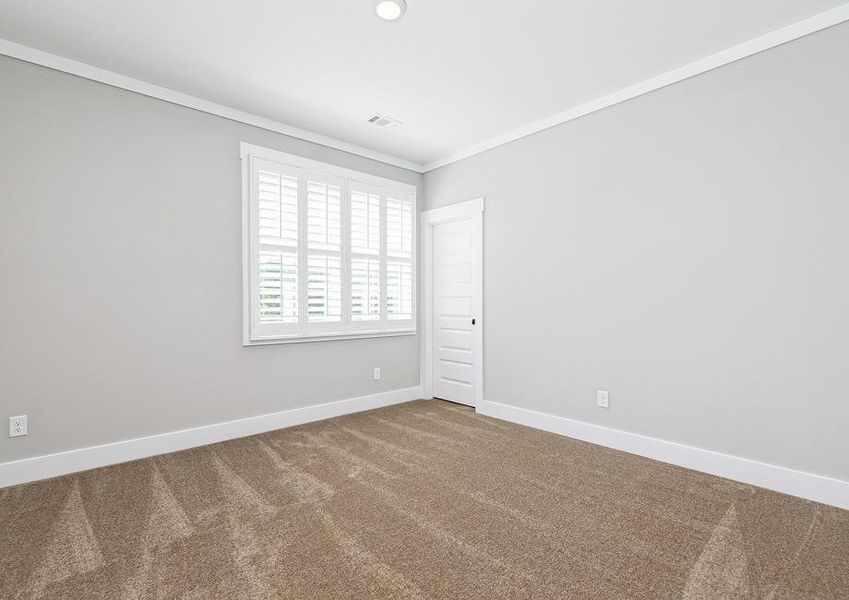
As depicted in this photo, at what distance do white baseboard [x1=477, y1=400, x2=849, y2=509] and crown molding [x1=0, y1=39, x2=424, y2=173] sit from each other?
316cm

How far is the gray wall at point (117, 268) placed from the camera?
268 cm

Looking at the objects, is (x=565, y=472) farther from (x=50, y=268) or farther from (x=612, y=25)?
(x=50, y=268)

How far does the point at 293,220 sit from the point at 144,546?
8.69 feet

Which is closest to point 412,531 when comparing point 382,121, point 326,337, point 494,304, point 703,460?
point 703,460

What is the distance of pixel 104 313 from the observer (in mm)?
2947

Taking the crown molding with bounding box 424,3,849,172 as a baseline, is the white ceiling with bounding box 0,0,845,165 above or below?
above

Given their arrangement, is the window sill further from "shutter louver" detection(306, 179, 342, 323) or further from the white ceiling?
the white ceiling

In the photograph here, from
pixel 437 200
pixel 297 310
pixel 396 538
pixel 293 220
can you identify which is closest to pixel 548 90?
pixel 437 200

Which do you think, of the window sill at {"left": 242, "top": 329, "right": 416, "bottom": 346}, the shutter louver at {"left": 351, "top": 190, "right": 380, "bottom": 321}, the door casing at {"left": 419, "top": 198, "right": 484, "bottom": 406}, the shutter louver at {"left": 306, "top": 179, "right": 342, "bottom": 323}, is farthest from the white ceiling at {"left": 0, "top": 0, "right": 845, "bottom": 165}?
the window sill at {"left": 242, "top": 329, "right": 416, "bottom": 346}

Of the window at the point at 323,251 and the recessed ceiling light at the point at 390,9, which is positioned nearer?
the recessed ceiling light at the point at 390,9

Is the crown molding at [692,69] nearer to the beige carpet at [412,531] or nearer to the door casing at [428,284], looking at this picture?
the door casing at [428,284]

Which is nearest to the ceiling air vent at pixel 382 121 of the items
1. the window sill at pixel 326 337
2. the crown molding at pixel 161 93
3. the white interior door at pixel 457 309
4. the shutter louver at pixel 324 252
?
the crown molding at pixel 161 93

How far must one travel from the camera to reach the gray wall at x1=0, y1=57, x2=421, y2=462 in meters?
2.68

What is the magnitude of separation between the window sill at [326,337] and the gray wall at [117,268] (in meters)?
0.09
